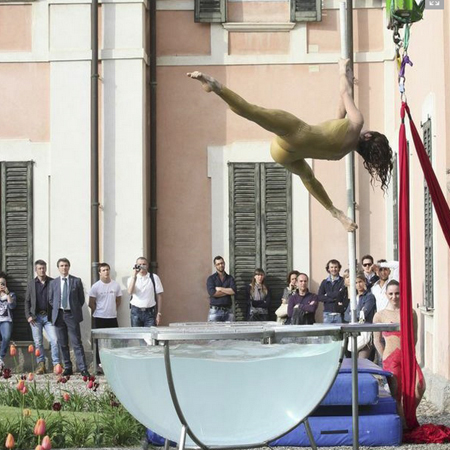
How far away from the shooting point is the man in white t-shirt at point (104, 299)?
46.1 ft

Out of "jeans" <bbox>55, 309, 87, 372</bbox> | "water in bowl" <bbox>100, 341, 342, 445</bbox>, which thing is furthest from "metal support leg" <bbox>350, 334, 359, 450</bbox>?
"jeans" <bbox>55, 309, 87, 372</bbox>

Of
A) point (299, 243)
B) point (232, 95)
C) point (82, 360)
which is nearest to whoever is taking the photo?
point (232, 95)

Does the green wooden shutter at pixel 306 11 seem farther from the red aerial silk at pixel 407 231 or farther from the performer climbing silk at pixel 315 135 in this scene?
the performer climbing silk at pixel 315 135

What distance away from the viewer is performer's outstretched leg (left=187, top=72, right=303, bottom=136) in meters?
4.98

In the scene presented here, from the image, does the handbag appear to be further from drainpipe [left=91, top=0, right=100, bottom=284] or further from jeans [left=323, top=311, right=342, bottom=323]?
drainpipe [left=91, top=0, right=100, bottom=284]

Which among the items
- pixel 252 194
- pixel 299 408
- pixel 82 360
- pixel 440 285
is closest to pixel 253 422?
pixel 299 408

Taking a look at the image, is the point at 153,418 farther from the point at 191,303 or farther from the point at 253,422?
the point at 191,303

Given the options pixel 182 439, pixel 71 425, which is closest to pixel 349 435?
pixel 71 425

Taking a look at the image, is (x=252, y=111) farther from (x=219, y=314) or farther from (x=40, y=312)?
(x=40, y=312)

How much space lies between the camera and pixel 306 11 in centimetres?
1477

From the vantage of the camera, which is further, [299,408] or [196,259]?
[196,259]

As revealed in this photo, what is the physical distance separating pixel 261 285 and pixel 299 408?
381 inches

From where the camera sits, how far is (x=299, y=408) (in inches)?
181

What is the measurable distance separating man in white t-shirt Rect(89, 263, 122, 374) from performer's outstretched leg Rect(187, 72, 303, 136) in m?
8.90
